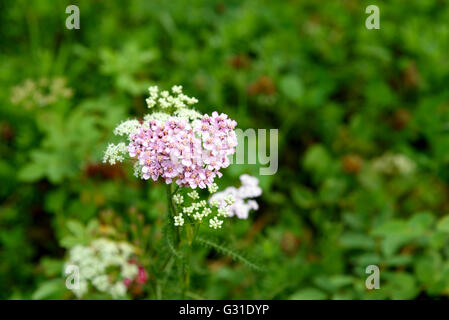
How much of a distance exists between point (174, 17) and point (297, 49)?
1014 mm

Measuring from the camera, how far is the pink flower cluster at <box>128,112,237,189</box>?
5.70 ft

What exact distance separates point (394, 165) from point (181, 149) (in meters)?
2.19

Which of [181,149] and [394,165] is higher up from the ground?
[394,165]

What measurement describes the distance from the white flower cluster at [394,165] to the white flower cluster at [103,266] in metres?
1.86

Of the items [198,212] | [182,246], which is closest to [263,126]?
[182,246]

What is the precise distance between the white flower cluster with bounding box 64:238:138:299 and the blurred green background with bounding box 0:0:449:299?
3.5 inches

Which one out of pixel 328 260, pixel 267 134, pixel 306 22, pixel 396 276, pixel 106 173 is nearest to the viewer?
pixel 396 276

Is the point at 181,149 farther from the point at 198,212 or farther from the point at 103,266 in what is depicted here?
the point at 103,266

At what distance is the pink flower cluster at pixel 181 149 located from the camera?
1.74 m

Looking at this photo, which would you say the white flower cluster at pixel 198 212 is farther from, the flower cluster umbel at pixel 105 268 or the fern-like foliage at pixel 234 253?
the flower cluster umbel at pixel 105 268

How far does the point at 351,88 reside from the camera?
3.98 meters

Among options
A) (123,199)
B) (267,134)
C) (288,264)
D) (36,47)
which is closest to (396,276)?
(288,264)

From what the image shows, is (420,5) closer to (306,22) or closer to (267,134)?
(306,22)

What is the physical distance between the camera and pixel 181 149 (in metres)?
1.73
